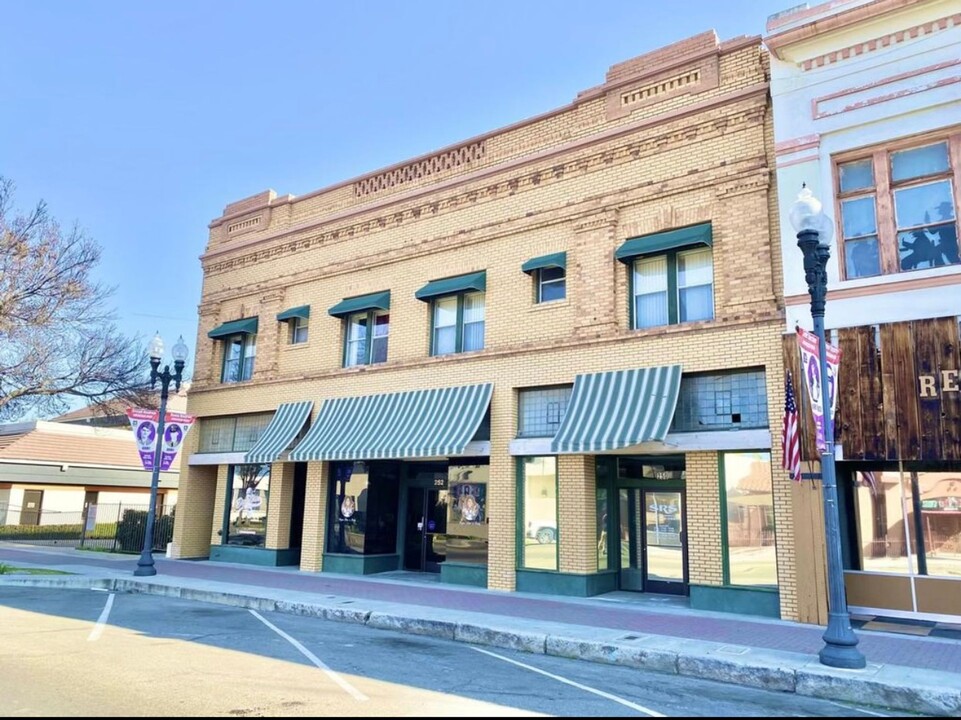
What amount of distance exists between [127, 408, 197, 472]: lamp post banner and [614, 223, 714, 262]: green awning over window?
37.4 feet

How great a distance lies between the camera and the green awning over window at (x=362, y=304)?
18234mm

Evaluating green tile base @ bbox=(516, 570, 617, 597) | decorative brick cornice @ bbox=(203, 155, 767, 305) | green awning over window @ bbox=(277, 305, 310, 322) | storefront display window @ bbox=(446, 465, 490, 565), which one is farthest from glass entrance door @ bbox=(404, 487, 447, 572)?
decorative brick cornice @ bbox=(203, 155, 767, 305)

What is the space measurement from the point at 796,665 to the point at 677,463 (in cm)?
652

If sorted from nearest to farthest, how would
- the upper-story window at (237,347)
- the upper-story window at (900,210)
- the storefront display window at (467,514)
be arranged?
the upper-story window at (900,210) < the storefront display window at (467,514) < the upper-story window at (237,347)

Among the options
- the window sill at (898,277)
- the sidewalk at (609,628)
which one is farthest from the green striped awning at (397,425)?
the window sill at (898,277)

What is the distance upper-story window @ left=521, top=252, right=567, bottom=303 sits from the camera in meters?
15.5

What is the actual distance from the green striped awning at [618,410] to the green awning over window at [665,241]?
91.4 inches

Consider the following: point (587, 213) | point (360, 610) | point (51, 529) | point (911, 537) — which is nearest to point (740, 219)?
point (587, 213)

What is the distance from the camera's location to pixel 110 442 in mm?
35500

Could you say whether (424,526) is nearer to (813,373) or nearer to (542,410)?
(542,410)

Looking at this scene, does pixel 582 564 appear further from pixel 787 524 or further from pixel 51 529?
pixel 51 529

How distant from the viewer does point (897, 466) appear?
38.2ft

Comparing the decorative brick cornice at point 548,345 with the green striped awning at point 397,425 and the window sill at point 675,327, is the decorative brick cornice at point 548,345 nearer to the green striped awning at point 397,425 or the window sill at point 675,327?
the window sill at point 675,327

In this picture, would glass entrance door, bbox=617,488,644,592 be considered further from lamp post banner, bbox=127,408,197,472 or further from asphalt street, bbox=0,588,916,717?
lamp post banner, bbox=127,408,197,472
